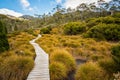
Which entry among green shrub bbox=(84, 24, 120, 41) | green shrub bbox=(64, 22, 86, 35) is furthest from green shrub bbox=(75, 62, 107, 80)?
green shrub bbox=(64, 22, 86, 35)

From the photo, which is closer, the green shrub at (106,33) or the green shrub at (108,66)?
the green shrub at (108,66)

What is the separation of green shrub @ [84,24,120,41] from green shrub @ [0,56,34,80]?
64.0ft

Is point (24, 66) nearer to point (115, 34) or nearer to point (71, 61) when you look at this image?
point (71, 61)

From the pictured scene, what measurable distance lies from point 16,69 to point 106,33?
21.1 metres

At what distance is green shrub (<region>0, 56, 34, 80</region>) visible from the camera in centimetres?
963

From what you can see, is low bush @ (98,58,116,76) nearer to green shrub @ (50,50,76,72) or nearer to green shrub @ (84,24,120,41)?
green shrub @ (50,50,76,72)

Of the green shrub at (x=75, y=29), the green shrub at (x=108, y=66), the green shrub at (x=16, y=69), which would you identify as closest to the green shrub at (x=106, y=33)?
the green shrub at (x=75, y=29)

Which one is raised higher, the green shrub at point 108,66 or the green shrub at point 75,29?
the green shrub at point 75,29

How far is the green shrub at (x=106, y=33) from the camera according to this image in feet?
90.9

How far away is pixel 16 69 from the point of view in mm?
9891

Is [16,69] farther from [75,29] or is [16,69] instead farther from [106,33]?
[75,29]

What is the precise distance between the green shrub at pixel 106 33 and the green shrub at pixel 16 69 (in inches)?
768

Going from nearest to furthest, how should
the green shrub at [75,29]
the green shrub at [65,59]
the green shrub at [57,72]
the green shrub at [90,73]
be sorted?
the green shrub at [90,73]
the green shrub at [57,72]
the green shrub at [65,59]
the green shrub at [75,29]

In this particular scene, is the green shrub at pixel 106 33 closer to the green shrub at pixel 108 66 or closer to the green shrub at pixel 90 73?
the green shrub at pixel 108 66
